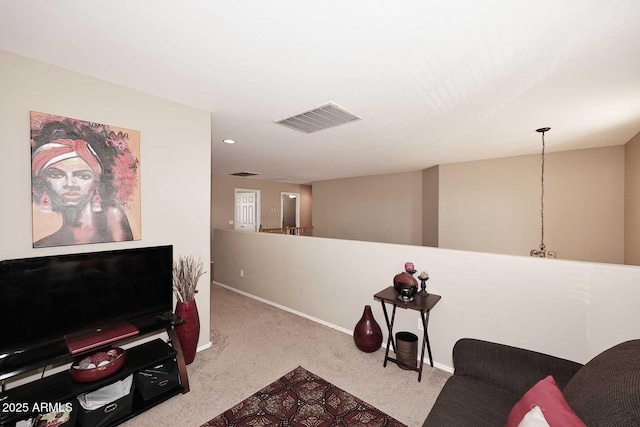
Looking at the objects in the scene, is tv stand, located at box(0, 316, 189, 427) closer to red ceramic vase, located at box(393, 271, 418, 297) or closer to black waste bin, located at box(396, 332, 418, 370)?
black waste bin, located at box(396, 332, 418, 370)

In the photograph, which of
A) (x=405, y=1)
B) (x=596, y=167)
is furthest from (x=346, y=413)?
(x=596, y=167)

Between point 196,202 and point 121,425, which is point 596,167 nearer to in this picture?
point 196,202

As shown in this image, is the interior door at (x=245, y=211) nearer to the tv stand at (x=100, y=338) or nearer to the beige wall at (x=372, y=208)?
the beige wall at (x=372, y=208)

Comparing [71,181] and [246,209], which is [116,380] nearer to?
[71,181]

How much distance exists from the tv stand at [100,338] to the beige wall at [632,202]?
18.2 feet

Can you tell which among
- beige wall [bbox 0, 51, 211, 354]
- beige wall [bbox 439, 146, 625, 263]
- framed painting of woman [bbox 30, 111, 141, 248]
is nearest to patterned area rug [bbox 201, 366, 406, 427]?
beige wall [bbox 0, 51, 211, 354]

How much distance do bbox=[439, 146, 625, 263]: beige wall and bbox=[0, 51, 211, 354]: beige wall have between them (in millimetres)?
4639

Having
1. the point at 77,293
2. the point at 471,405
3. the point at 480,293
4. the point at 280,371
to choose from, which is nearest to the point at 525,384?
the point at 471,405

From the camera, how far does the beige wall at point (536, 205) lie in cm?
396

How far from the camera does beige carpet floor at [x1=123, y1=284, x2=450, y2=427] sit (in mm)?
2062

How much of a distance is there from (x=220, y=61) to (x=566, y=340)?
11.2ft

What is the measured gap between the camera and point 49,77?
1.95 metres

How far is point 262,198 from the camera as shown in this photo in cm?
815

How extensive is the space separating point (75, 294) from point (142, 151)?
125 centimetres
